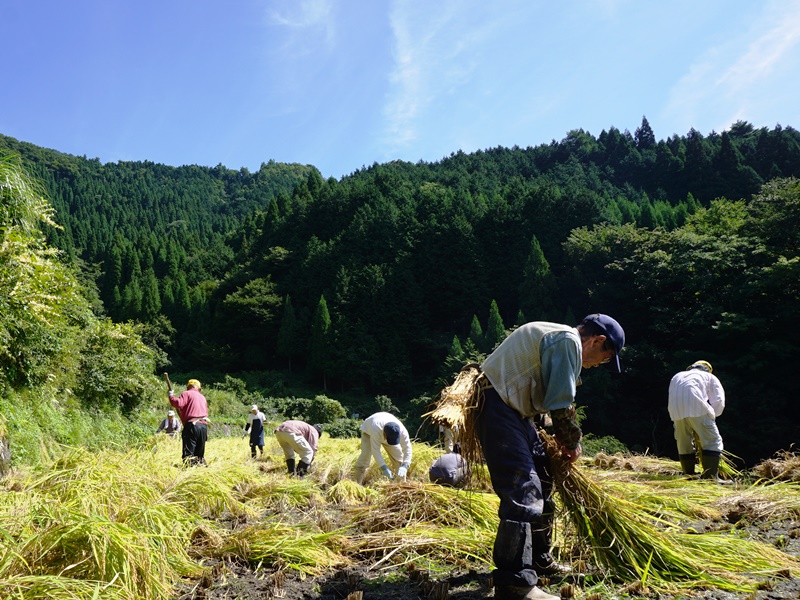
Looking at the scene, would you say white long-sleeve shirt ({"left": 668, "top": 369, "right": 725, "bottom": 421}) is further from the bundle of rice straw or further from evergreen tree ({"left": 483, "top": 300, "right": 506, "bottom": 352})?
evergreen tree ({"left": 483, "top": 300, "right": 506, "bottom": 352})

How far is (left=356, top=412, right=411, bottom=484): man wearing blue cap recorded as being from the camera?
19.2 ft

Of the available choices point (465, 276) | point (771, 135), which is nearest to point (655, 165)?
point (771, 135)

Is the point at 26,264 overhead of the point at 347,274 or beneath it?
beneath

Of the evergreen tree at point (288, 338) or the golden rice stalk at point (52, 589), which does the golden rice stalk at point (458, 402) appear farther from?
the evergreen tree at point (288, 338)

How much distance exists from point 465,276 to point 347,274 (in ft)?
35.3

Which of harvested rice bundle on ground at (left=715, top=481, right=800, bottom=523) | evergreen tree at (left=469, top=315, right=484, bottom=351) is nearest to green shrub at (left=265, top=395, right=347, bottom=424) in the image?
evergreen tree at (left=469, top=315, right=484, bottom=351)

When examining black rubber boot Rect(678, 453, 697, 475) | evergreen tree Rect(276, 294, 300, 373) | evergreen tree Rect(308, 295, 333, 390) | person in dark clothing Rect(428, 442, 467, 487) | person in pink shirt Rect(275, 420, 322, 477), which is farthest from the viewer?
evergreen tree Rect(276, 294, 300, 373)

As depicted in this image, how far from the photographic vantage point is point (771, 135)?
190 feet

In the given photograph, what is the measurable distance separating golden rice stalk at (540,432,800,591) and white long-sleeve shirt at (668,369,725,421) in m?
2.64

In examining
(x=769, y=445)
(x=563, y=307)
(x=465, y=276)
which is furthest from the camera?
(x=465, y=276)

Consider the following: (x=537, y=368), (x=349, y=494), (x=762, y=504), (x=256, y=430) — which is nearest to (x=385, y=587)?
(x=537, y=368)

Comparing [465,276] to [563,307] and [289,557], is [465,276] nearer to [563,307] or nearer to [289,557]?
[563,307]

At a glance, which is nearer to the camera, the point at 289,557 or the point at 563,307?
the point at 289,557

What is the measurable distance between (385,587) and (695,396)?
412cm
